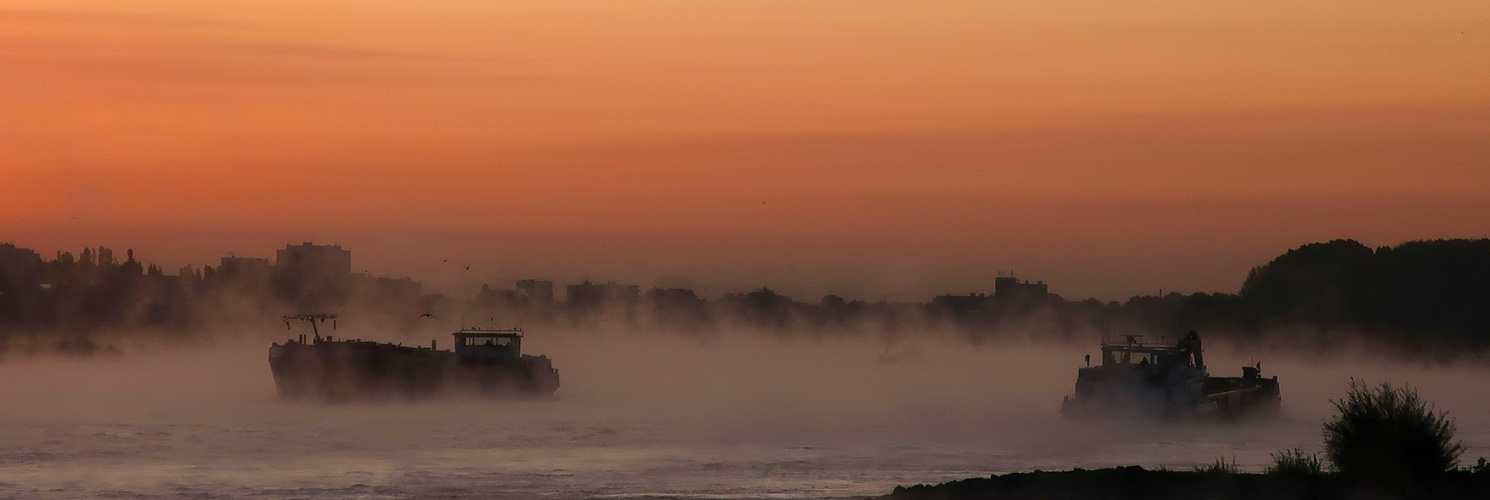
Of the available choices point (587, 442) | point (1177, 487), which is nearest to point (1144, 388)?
point (587, 442)

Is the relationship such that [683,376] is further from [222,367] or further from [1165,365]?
[1165,365]

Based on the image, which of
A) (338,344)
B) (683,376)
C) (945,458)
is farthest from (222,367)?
(945,458)

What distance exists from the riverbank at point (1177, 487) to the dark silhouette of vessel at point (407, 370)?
6320cm

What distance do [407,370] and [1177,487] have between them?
70343 mm

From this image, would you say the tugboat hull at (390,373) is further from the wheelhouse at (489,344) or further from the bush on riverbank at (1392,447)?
the bush on riverbank at (1392,447)

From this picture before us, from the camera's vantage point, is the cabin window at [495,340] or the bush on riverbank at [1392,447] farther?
the cabin window at [495,340]

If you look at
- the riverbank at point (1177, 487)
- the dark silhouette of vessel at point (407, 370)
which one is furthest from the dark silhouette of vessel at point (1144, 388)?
the riverbank at point (1177, 487)

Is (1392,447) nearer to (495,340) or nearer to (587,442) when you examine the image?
(587,442)

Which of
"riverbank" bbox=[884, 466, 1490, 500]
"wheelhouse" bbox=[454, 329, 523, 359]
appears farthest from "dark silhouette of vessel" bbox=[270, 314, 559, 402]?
"riverbank" bbox=[884, 466, 1490, 500]

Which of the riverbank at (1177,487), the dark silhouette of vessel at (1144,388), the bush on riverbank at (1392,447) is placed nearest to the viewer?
the riverbank at (1177,487)

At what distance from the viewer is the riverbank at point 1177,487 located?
3231 centimetres

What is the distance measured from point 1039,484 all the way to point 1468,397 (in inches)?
3841

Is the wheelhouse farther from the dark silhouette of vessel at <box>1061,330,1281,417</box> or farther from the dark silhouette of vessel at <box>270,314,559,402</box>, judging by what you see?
the dark silhouette of vessel at <box>1061,330,1281,417</box>

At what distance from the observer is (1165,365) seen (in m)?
77.4
